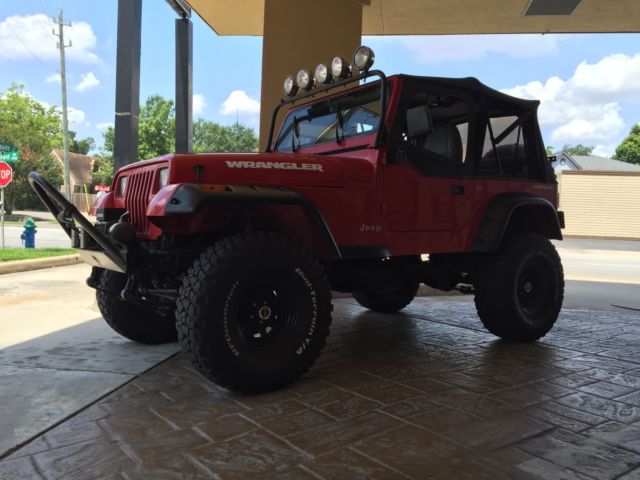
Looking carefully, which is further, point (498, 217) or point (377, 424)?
point (498, 217)

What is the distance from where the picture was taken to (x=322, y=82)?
418 cm

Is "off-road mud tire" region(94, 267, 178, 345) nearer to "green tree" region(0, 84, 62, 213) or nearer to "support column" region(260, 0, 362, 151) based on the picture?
"support column" region(260, 0, 362, 151)

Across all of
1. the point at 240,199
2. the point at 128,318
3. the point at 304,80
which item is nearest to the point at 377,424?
the point at 240,199

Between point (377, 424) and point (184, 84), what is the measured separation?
7.65 meters

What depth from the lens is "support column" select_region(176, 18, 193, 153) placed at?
874 cm

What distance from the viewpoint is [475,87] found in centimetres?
449

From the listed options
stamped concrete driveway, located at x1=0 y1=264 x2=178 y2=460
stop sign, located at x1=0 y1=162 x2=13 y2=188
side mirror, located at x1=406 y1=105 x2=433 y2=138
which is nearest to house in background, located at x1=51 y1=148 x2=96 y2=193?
stop sign, located at x1=0 y1=162 x2=13 y2=188


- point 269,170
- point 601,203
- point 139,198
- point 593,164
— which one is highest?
point 593,164

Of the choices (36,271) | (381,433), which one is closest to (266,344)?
(381,433)

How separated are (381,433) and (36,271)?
864cm

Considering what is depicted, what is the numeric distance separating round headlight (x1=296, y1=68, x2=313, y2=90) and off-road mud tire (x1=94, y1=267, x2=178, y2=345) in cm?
216

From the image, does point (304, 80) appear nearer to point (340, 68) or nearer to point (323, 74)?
point (323, 74)

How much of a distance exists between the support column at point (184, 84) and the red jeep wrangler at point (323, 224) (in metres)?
4.25

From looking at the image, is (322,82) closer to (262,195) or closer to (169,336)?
(262,195)
